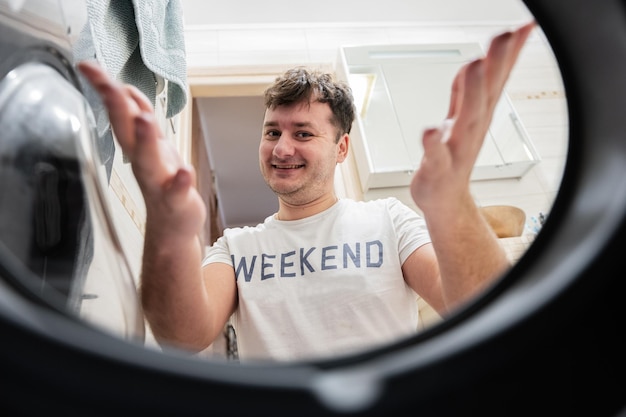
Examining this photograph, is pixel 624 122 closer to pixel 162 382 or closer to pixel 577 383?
pixel 577 383

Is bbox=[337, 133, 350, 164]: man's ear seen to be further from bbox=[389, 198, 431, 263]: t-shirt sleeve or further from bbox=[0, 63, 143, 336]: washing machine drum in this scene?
bbox=[0, 63, 143, 336]: washing machine drum

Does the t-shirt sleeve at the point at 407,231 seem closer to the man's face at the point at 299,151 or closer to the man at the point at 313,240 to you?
the man at the point at 313,240

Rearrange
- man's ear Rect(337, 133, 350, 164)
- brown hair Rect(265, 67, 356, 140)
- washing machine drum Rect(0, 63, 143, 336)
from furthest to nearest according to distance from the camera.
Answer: man's ear Rect(337, 133, 350, 164)
brown hair Rect(265, 67, 356, 140)
washing machine drum Rect(0, 63, 143, 336)

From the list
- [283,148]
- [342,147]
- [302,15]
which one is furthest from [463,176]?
[302,15]

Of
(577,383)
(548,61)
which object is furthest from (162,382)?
(548,61)

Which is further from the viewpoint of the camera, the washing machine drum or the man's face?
the man's face

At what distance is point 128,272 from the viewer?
1.37 ft

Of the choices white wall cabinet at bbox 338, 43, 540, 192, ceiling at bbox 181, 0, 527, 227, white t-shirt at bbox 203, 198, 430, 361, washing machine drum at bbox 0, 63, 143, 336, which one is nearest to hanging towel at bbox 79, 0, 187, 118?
washing machine drum at bbox 0, 63, 143, 336

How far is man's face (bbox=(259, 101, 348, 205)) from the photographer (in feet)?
2.96

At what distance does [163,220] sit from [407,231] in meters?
0.48

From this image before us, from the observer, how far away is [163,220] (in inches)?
16.1

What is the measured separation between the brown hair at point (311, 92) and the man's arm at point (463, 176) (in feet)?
1.84

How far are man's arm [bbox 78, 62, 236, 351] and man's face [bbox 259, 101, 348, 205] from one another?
326 millimetres

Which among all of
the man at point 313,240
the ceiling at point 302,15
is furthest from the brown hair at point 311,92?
the ceiling at point 302,15
